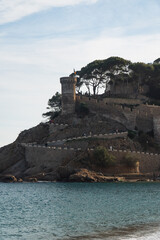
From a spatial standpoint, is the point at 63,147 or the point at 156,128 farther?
the point at 156,128

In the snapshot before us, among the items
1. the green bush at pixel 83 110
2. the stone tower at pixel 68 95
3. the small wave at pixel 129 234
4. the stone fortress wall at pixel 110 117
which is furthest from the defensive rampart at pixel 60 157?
the small wave at pixel 129 234

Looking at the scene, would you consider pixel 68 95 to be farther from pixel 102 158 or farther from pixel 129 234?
pixel 129 234

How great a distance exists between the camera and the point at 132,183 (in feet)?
180

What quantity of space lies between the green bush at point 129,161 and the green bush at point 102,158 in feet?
5.93

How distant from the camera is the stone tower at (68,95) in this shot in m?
69.7

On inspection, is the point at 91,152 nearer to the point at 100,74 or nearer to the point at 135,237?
the point at 100,74

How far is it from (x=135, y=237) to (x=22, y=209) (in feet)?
44.8

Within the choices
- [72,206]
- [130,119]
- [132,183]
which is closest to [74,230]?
[72,206]

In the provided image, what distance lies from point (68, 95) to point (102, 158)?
16705 millimetres

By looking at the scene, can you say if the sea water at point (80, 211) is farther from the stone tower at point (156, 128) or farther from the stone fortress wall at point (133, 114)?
the stone fortress wall at point (133, 114)

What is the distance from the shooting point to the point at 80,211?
113 ft

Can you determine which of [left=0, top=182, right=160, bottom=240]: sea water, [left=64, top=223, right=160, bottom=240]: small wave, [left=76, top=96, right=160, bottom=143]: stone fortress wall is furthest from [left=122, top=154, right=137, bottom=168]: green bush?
[left=64, top=223, right=160, bottom=240]: small wave

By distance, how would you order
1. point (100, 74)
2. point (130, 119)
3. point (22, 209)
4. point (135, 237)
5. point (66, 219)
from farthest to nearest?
point (100, 74)
point (130, 119)
point (22, 209)
point (66, 219)
point (135, 237)

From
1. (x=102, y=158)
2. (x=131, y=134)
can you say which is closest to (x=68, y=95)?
(x=131, y=134)
